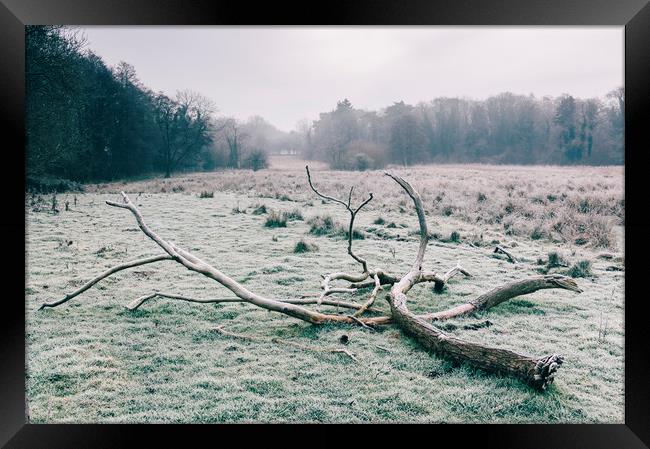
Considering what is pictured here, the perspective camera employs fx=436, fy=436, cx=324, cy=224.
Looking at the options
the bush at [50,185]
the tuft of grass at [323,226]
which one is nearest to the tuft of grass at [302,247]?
the tuft of grass at [323,226]

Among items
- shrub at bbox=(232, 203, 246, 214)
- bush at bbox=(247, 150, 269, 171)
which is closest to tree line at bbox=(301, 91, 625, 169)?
bush at bbox=(247, 150, 269, 171)

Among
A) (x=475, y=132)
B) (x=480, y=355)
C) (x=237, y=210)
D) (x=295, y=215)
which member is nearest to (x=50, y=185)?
(x=237, y=210)

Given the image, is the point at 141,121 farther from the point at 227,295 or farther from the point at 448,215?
the point at 448,215

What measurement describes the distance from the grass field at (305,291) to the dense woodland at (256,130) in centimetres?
18

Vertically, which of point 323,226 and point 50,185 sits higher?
point 50,185

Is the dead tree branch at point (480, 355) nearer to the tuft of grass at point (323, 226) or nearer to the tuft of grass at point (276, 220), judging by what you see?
the tuft of grass at point (323, 226)

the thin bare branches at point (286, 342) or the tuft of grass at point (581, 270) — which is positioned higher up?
the tuft of grass at point (581, 270)

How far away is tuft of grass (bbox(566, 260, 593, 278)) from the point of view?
13.1 feet

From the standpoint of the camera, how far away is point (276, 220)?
187 inches

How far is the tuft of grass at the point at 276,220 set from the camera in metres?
4.75

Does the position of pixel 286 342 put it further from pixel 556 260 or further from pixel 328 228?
pixel 556 260

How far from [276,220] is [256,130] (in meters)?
0.98
